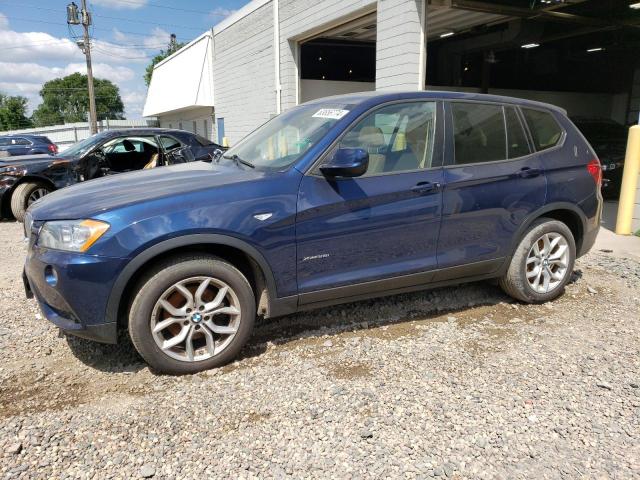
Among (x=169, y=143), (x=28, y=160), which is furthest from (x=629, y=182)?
(x=28, y=160)

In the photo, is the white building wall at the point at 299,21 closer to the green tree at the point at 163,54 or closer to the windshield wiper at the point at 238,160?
the windshield wiper at the point at 238,160

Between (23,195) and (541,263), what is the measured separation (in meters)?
8.10

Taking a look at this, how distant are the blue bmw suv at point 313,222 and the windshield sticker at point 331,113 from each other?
1 cm

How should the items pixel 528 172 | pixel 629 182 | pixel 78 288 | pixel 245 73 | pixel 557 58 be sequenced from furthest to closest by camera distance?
pixel 557 58
pixel 245 73
pixel 629 182
pixel 528 172
pixel 78 288

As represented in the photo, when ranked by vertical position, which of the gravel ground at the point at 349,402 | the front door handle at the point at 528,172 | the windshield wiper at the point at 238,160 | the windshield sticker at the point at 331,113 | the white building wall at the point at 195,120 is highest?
the white building wall at the point at 195,120

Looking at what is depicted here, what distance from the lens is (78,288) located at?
9.46 feet

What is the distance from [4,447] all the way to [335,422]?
5.56 ft

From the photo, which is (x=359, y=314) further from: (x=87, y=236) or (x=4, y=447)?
(x=4, y=447)

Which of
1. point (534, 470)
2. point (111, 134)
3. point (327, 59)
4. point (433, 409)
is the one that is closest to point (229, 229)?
point (433, 409)

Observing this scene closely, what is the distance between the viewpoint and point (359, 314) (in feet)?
13.8

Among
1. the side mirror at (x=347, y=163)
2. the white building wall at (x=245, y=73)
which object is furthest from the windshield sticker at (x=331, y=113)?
the white building wall at (x=245, y=73)

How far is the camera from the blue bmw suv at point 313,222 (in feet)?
9.75

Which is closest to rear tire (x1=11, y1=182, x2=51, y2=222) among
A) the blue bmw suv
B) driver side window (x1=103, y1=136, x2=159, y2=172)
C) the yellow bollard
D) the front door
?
driver side window (x1=103, y1=136, x2=159, y2=172)

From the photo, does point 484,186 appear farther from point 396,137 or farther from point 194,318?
point 194,318
